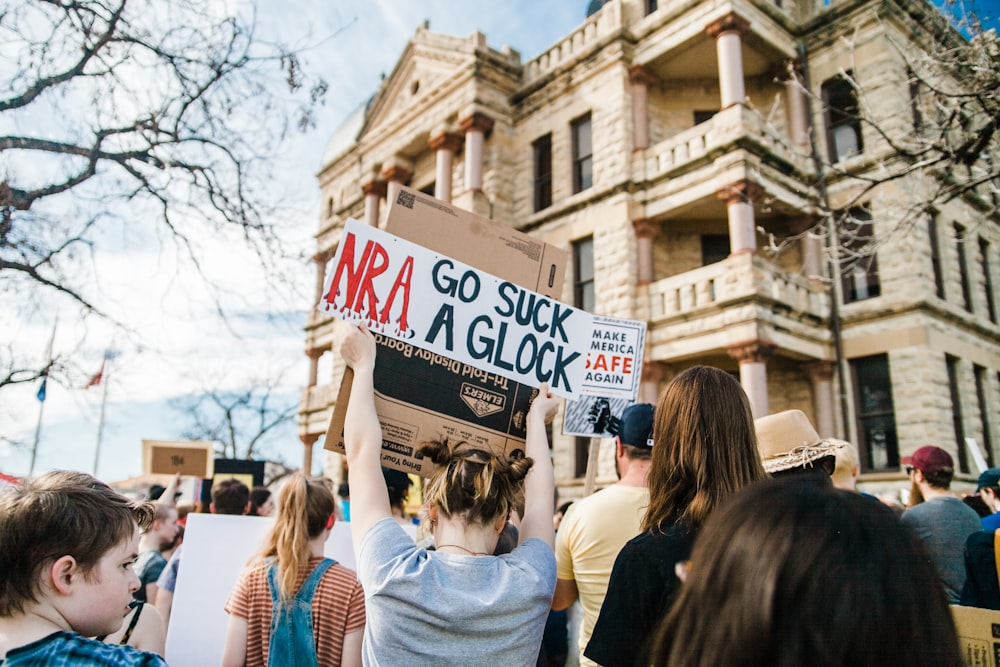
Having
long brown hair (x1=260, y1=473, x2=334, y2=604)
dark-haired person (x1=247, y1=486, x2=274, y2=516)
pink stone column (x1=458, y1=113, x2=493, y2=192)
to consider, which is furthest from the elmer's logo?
pink stone column (x1=458, y1=113, x2=493, y2=192)

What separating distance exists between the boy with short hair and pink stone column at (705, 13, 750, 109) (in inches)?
580

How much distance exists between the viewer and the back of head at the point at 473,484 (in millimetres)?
2117

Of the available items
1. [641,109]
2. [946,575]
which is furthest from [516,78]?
[946,575]

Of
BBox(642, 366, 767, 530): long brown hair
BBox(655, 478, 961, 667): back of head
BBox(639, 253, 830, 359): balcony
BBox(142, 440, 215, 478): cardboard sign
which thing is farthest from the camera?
BBox(639, 253, 830, 359): balcony

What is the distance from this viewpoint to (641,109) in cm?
1627

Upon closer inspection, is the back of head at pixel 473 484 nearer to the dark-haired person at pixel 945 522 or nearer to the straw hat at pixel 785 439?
the straw hat at pixel 785 439

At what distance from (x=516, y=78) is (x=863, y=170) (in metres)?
9.40

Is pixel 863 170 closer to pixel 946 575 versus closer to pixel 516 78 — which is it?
pixel 516 78

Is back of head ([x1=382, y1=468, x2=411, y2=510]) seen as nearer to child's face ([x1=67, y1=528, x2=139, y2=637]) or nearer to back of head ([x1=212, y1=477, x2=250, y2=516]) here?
back of head ([x1=212, y1=477, x2=250, y2=516])

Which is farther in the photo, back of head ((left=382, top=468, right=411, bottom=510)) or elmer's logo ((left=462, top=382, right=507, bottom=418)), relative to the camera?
back of head ((left=382, top=468, right=411, bottom=510))

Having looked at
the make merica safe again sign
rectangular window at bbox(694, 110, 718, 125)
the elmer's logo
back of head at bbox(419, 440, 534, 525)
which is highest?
rectangular window at bbox(694, 110, 718, 125)

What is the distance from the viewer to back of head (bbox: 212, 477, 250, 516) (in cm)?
500

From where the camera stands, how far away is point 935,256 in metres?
14.8

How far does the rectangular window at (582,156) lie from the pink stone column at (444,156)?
359 cm
